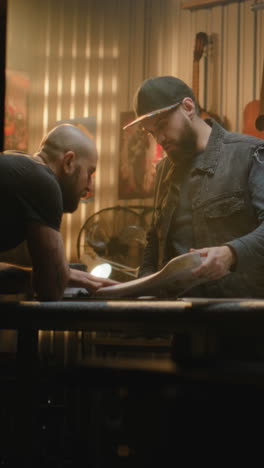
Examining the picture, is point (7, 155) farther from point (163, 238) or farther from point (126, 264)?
point (126, 264)

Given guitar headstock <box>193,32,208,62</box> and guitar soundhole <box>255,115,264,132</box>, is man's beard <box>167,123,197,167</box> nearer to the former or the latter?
guitar soundhole <box>255,115,264,132</box>

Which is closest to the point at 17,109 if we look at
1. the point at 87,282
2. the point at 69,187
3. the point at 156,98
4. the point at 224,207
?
the point at 156,98

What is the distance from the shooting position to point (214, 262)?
168cm

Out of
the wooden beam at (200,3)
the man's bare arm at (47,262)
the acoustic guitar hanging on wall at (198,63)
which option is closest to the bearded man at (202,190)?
the man's bare arm at (47,262)

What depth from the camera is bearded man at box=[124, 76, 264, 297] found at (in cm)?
200

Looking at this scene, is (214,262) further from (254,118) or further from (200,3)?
(200,3)

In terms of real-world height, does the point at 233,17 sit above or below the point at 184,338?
above

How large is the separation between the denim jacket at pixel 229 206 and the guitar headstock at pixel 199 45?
121 cm

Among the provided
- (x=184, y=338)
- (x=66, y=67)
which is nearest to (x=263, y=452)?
(x=184, y=338)

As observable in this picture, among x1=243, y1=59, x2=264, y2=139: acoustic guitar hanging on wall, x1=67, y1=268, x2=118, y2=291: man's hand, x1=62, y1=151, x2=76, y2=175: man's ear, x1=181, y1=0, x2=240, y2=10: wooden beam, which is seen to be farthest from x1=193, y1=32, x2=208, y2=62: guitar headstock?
x1=67, y1=268, x2=118, y2=291: man's hand

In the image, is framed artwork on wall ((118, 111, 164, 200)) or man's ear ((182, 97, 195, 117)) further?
framed artwork on wall ((118, 111, 164, 200))

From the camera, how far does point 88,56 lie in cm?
359

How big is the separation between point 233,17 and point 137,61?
62 centimetres

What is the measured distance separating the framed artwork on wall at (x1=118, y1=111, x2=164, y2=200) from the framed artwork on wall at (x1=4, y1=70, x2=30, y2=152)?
0.67m
